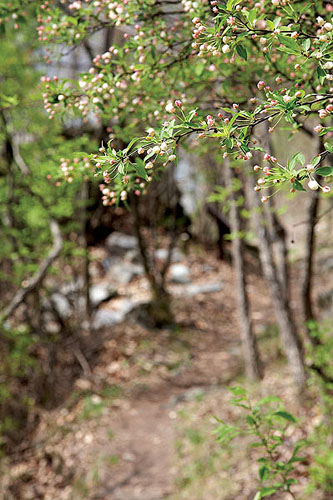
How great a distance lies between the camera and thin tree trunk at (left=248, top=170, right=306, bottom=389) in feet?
17.6

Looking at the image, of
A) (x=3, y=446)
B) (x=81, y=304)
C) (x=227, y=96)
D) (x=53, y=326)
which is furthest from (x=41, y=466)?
(x=227, y=96)

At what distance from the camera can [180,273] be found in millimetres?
11977

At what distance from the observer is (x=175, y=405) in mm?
6699

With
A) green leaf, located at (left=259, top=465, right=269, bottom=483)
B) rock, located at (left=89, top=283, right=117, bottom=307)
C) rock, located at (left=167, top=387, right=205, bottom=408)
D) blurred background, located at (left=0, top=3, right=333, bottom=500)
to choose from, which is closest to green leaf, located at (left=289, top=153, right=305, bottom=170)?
blurred background, located at (left=0, top=3, right=333, bottom=500)

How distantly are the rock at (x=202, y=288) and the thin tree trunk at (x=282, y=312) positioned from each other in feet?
18.1

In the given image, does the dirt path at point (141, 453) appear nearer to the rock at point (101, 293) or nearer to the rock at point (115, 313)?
the rock at point (115, 313)

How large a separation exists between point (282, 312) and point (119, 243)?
739 centimetres

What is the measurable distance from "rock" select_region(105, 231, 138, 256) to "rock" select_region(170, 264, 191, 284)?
1.28 meters

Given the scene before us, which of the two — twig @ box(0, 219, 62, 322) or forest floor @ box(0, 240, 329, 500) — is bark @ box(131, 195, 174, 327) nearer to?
forest floor @ box(0, 240, 329, 500)

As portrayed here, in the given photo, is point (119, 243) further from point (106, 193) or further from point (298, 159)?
point (298, 159)

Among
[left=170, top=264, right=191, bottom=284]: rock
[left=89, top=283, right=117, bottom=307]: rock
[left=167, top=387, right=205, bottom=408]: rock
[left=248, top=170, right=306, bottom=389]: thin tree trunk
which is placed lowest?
[left=170, top=264, right=191, bottom=284]: rock

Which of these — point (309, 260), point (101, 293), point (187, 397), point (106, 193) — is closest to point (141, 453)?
point (187, 397)

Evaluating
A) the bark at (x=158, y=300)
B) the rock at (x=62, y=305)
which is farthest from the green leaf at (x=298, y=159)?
Answer: the bark at (x=158, y=300)

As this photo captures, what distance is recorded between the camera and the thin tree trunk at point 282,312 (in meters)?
5.37
